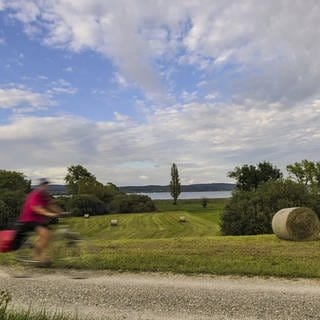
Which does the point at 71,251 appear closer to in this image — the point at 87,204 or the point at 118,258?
the point at 118,258

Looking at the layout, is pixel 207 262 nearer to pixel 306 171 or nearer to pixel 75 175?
pixel 306 171

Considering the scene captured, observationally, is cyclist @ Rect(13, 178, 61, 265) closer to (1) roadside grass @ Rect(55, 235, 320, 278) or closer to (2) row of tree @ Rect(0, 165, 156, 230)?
(1) roadside grass @ Rect(55, 235, 320, 278)

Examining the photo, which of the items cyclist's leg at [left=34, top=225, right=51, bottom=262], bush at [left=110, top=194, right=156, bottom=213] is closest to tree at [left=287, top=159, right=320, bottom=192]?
bush at [left=110, top=194, right=156, bottom=213]

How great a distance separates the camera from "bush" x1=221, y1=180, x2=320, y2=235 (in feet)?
112

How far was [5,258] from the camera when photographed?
13.3 metres

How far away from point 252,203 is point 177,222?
90.4 ft

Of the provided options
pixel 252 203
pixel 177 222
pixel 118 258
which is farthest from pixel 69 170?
pixel 118 258

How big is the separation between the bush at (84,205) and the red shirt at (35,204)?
224ft

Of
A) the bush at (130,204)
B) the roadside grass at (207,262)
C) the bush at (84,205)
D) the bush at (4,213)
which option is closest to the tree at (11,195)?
the bush at (4,213)

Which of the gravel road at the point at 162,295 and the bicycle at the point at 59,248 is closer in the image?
the gravel road at the point at 162,295

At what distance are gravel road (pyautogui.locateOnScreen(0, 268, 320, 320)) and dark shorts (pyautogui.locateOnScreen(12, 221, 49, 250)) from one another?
693 mm

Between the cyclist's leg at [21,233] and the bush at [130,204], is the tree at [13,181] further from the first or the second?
the cyclist's leg at [21,233]

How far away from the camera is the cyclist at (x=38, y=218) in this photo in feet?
35.7

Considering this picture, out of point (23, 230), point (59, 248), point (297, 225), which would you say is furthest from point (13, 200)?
point (23, 230)
